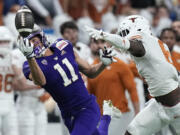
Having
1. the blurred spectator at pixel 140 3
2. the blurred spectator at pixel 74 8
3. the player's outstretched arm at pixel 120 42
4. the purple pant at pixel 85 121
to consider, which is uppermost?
the player's outstretched arm at pixel 120 42

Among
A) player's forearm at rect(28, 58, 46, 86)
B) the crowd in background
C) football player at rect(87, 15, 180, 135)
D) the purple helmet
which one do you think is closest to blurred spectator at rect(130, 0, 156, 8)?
the crowd in background

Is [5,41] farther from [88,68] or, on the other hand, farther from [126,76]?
[88,68]

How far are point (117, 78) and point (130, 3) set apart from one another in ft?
19.3

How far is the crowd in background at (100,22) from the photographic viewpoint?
786cm

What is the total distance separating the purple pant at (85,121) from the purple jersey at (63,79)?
0.19 ft

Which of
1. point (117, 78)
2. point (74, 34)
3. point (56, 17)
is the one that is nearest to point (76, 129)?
point (117, 78)

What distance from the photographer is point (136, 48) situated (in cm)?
586

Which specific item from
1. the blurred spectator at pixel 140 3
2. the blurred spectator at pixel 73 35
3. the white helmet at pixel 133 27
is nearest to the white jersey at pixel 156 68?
the white helmet at pixel 133 27

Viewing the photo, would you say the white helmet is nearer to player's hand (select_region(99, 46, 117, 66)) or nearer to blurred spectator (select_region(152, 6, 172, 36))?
player's hand (select_region(99, 46, 117, 66))

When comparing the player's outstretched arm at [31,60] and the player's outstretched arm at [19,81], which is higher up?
the player's outstretched arm at [31,60]

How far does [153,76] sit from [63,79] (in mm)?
918

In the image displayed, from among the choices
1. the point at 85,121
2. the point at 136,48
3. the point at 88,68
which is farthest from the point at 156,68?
the point at 85,121

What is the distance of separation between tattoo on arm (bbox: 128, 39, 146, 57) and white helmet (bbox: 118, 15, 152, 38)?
0.23m

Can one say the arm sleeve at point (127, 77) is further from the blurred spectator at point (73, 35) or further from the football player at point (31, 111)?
the football player at point (31, 111)
